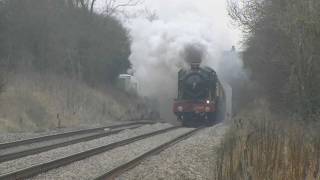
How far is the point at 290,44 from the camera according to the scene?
81.6 feet

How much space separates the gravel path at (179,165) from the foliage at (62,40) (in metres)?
21.2

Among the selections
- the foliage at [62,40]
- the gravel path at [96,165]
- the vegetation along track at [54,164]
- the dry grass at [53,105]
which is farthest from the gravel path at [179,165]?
the foliage at [62,40]

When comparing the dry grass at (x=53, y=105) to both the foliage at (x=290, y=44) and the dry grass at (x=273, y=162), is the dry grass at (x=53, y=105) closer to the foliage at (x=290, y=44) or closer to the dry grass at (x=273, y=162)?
the foliage at (x=290, y=44)

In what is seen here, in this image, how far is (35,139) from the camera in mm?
22891

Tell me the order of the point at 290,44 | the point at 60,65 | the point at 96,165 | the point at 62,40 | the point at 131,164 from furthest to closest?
the point at 60,65
the point at 62,40
the point at 290,44
the point at 131,164
the point at 96,165

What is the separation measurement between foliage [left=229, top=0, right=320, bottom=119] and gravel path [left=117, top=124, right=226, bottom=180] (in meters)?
4.54

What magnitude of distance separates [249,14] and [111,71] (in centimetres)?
2796

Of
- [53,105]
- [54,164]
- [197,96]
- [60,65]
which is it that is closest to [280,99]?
[197,96]

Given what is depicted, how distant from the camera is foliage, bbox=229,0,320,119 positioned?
20984 millimetres

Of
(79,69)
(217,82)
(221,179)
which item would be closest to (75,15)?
(79,69)

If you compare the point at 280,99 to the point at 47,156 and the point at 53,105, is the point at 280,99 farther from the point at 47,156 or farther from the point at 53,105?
the point at 47,156

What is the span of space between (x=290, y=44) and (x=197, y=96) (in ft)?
51.4

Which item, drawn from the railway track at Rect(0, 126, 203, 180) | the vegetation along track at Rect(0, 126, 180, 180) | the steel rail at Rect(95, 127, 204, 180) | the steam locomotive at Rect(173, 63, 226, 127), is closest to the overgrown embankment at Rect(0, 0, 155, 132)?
the steam locomotive at Rect(173, 63, 226, 127)

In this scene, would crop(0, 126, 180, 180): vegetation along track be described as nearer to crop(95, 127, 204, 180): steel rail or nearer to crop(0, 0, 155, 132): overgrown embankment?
crop(95, 127, 204, 180): steel rail
